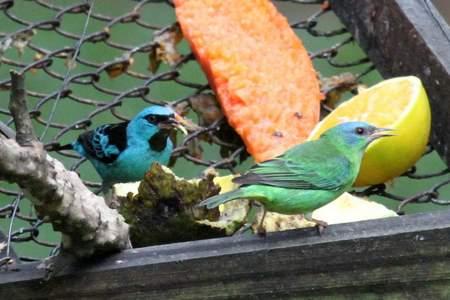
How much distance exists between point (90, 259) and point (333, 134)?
66 cm

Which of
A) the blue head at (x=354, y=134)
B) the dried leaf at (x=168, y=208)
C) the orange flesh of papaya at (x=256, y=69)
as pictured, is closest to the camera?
the dried leaf at (x=168, y=208)

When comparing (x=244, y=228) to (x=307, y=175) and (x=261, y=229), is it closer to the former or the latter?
(x=307, y=175)

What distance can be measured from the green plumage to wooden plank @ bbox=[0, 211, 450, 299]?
127mm

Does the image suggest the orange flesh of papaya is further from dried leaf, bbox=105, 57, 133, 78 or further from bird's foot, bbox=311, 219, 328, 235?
bird's foot, bbox=311, 219, 328, 235

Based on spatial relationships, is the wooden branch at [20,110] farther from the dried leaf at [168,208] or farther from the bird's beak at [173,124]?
the bird's beak at [173,124]

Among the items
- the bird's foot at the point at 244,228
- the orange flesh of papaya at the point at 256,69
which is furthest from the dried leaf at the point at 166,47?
the bird's foot at the point at 244,228

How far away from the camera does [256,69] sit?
3863 mm

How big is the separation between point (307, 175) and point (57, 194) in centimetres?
66

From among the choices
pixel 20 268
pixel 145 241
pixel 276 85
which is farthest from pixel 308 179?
pixel 276 85

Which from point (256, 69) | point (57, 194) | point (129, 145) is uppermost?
point (57, 194)

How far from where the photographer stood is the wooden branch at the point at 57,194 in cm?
223

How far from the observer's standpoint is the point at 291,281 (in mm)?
2648

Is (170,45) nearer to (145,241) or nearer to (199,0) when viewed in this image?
(199,0)

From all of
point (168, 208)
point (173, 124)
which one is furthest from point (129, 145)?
point (168, 208)
